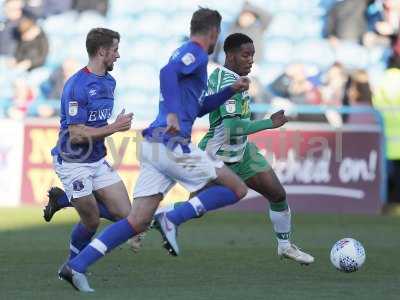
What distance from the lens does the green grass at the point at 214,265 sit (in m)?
7.43

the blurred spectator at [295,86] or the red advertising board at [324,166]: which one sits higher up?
the blurred spectator at [295,86]

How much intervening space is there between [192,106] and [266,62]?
10422mm

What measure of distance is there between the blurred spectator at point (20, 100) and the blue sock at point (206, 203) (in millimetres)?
9658

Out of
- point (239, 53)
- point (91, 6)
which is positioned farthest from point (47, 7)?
point (239, 53)

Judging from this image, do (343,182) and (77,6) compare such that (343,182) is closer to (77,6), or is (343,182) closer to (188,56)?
(77,6)

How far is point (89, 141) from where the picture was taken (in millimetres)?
8117

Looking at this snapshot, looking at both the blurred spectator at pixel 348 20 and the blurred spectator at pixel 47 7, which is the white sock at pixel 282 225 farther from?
the blurred spectator at pixel 47 7

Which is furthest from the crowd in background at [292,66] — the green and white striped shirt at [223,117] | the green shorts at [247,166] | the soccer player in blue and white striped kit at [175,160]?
the soccer player in blue and white striped kit at [175,160]

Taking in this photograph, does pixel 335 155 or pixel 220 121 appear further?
pixel 335 155

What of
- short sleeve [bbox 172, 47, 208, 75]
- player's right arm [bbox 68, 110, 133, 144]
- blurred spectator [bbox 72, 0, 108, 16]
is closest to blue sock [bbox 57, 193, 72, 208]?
player's right arm [bbox 68, 110, 133, 144]

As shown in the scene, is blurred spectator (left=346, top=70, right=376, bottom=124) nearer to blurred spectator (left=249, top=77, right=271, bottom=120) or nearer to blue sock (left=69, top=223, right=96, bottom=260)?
blurred spectator (left=249, top=77, right=271, bottom=120)

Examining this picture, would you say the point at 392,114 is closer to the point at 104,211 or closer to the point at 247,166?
the point at 247,166

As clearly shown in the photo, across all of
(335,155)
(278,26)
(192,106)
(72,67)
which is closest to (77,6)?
(72,67)

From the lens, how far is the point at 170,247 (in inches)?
294
